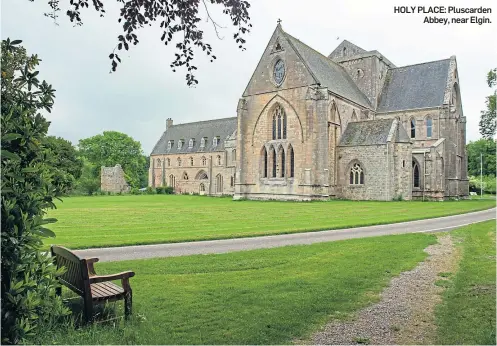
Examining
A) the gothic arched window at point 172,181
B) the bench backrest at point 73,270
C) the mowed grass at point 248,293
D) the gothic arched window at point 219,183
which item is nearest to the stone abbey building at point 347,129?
the gothic arched window at point 219,183

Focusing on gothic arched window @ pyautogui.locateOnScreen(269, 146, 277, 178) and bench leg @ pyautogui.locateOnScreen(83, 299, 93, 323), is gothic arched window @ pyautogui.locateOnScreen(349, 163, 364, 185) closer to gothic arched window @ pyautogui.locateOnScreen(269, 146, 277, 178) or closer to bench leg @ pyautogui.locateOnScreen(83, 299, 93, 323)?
gothic arched window @ pyautogui.locateOnScreen(269, 146, 277, 178)

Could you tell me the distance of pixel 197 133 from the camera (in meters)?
76.0

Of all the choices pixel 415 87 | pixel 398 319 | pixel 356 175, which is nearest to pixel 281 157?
pixel 356 175

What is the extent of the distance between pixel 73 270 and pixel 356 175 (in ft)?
124

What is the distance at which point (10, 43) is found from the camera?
14.5 ft

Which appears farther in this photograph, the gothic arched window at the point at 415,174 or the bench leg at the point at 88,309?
the gothic arched window at the point at 415,174

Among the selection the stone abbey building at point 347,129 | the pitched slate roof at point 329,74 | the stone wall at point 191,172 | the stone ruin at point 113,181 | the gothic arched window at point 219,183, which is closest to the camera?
the stone abbey building at point 347,129

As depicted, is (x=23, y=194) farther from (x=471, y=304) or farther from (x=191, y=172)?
(x=191, y=172)

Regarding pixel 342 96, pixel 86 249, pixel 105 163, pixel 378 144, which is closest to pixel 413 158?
pixel 378 144

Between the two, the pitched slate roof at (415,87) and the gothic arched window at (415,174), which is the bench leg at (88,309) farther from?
the pitched slate roof at (415,87)

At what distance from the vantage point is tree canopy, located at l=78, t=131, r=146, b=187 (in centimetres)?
8375

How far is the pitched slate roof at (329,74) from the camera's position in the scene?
136ft

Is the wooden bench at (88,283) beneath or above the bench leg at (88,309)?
above

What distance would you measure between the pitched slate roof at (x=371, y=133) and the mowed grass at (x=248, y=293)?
2925 cm
